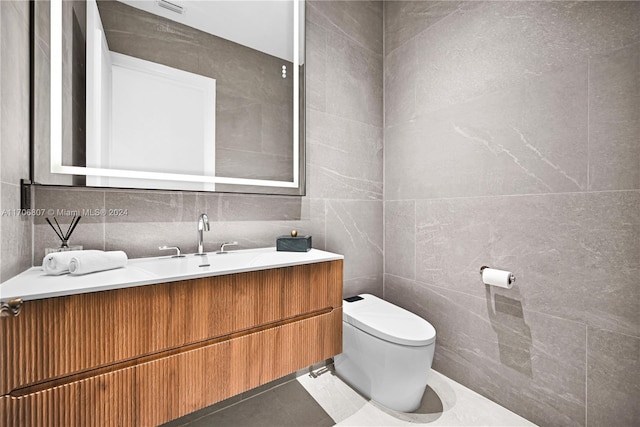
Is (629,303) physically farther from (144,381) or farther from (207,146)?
(207,146)

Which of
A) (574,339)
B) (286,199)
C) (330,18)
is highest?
(330,18)

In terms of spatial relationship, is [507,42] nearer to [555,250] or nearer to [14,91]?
[555,250]

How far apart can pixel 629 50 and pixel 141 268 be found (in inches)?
77.3

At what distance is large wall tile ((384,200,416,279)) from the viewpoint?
74.0 inches

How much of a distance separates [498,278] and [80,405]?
5.24ft

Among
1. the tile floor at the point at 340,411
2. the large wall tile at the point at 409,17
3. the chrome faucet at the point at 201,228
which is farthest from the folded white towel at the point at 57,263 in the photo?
the large wall tile at the point at 409,17

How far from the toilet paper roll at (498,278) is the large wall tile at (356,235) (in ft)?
2.34

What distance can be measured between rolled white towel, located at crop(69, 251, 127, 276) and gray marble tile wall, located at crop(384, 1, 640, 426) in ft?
5.09

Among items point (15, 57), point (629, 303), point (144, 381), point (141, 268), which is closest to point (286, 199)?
point (141, 268)

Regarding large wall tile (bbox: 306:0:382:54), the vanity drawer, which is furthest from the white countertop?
large wall tile (bbox: 306:0:382:54)

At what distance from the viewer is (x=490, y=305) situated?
1501 mm

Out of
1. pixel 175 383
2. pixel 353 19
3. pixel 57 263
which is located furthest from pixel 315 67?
pixel 175 383

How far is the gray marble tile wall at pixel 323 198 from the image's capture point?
1.19 meters

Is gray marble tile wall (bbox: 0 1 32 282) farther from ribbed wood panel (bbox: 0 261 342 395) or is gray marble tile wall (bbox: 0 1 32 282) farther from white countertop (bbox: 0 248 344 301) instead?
ribbed wood panel (bbox: 0 261 342 395)
